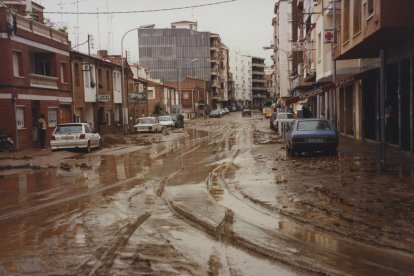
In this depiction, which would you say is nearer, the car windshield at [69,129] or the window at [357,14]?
the window at [357,14]

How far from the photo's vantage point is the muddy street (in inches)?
230

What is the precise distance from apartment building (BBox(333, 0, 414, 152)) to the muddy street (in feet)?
11.1

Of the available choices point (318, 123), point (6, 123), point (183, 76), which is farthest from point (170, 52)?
point (318, 123)

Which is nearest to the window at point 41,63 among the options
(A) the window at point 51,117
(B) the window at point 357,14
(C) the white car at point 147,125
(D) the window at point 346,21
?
(A) the window at point 51,117

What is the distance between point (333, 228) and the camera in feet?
24.8

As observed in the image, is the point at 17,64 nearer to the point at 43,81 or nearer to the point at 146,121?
the point at 43,81

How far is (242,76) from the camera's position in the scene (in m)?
171

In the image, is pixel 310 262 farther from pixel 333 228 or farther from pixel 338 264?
pixel 333 228

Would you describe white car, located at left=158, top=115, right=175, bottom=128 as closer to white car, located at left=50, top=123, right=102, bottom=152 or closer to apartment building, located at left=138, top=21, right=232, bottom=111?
white car, located at left=50, top=123, right=102, bottom=152

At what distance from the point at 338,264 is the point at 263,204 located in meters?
3.94

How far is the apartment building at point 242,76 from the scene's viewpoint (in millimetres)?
167875

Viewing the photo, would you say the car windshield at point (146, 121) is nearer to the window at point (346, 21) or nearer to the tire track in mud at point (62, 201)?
the window at point (346, 21)

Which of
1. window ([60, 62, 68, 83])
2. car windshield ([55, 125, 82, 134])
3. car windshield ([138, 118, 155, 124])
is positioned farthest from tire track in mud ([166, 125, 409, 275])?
car windshield ([138, 118, 155, 124])

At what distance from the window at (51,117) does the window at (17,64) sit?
13.4 ft
